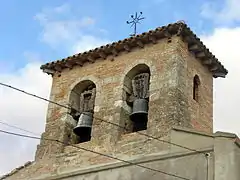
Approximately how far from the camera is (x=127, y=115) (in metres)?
14.7

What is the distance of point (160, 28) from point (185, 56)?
78cm

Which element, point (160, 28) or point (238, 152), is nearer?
point (238, 152)

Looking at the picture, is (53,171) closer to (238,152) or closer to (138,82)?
(138,82)

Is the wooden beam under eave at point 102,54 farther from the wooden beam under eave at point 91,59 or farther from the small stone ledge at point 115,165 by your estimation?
the small stone ledge at point 115,165

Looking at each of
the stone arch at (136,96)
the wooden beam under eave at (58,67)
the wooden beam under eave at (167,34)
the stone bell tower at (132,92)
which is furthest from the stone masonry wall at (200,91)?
the wooden beam under eave at (58,67)

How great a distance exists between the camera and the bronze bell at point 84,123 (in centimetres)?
1498

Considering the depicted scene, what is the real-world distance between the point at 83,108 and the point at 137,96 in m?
1.36

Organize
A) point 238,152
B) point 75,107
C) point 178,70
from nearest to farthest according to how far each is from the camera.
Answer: point 238,152
point 178,70
point 75,107

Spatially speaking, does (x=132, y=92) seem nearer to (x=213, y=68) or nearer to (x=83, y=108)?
(x=83, y=108)

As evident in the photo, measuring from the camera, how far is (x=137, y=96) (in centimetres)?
1481

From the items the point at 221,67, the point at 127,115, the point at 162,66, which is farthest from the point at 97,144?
the point at 221,67

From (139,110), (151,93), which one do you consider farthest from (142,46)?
(139,110)

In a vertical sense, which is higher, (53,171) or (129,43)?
(129,43)

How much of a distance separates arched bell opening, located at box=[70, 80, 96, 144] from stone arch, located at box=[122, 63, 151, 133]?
83 centimetres
